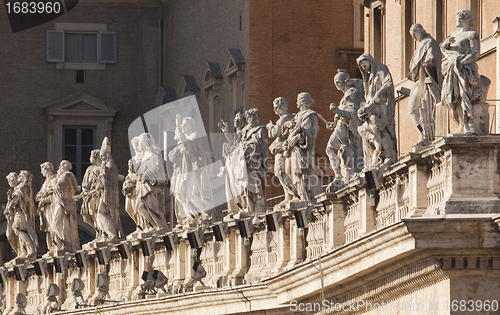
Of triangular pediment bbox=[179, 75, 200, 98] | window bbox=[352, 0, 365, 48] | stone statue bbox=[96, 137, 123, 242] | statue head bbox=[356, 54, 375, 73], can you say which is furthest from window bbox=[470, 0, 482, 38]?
triangular pediment bbox=[179, 75, 200, 98]

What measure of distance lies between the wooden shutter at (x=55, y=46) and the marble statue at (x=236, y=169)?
2108 centimetres

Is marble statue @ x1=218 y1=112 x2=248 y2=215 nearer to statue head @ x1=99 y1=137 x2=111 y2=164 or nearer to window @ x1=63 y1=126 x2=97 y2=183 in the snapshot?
statue head @ x1=99 y1=137 x2=111 y2=164

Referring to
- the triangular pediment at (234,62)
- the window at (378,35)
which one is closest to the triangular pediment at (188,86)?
the triangular pediment at (234,62)

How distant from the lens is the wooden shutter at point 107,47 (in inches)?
1769

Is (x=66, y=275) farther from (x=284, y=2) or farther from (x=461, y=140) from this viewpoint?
(x=461, y=140)

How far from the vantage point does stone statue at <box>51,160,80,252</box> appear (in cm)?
3281

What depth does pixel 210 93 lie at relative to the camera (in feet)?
126

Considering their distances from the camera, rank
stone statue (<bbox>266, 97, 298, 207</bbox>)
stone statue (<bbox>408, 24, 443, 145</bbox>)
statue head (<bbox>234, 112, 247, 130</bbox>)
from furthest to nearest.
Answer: statue head (<bbox>234, 112, 247, 130</bbox>), stone statue (<bbox>266, 97, 298, 207</bbox>), stone statue (<bbox>408, 24, 443, 145</bbox>)

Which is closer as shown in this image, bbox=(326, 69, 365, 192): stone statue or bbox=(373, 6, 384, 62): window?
bbox=(326, 69, 365, 192): stone statue

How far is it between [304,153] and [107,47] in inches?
Answer: 955

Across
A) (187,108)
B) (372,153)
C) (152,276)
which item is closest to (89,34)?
(187,108)

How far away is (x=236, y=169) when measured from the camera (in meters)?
23.8

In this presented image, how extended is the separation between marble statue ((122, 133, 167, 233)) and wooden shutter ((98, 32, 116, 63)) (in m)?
15.8

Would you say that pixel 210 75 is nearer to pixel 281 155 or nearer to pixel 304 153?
pixel 281 155
